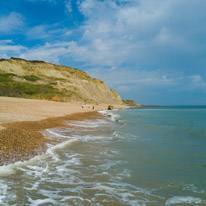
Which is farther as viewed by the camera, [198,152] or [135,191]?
[198,152]

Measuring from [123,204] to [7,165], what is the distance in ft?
13.4

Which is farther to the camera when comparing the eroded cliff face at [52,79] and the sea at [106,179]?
the eroded cliff face at [52,79]

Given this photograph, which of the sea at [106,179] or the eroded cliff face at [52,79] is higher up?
the eroded cliff face at [52,79]

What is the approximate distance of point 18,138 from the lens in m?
9.32

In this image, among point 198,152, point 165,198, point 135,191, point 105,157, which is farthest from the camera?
point 198,152

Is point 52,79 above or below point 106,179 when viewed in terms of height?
above

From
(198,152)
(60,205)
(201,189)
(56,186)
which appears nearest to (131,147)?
(198,152)

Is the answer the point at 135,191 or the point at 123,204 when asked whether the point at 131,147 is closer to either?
the point at 135,191

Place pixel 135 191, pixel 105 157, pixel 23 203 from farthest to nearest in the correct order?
pixel 105 157 < pixel 135 191 < pixel 23 203

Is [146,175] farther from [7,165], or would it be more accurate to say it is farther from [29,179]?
[7,165]

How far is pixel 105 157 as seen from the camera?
8.21m

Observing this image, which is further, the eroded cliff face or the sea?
the eroded cliff face

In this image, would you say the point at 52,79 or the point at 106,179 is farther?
the point at 52,79

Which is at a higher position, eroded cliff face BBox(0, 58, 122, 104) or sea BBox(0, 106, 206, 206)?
eroded cliff face BBox(0, 58, 122, 104)
